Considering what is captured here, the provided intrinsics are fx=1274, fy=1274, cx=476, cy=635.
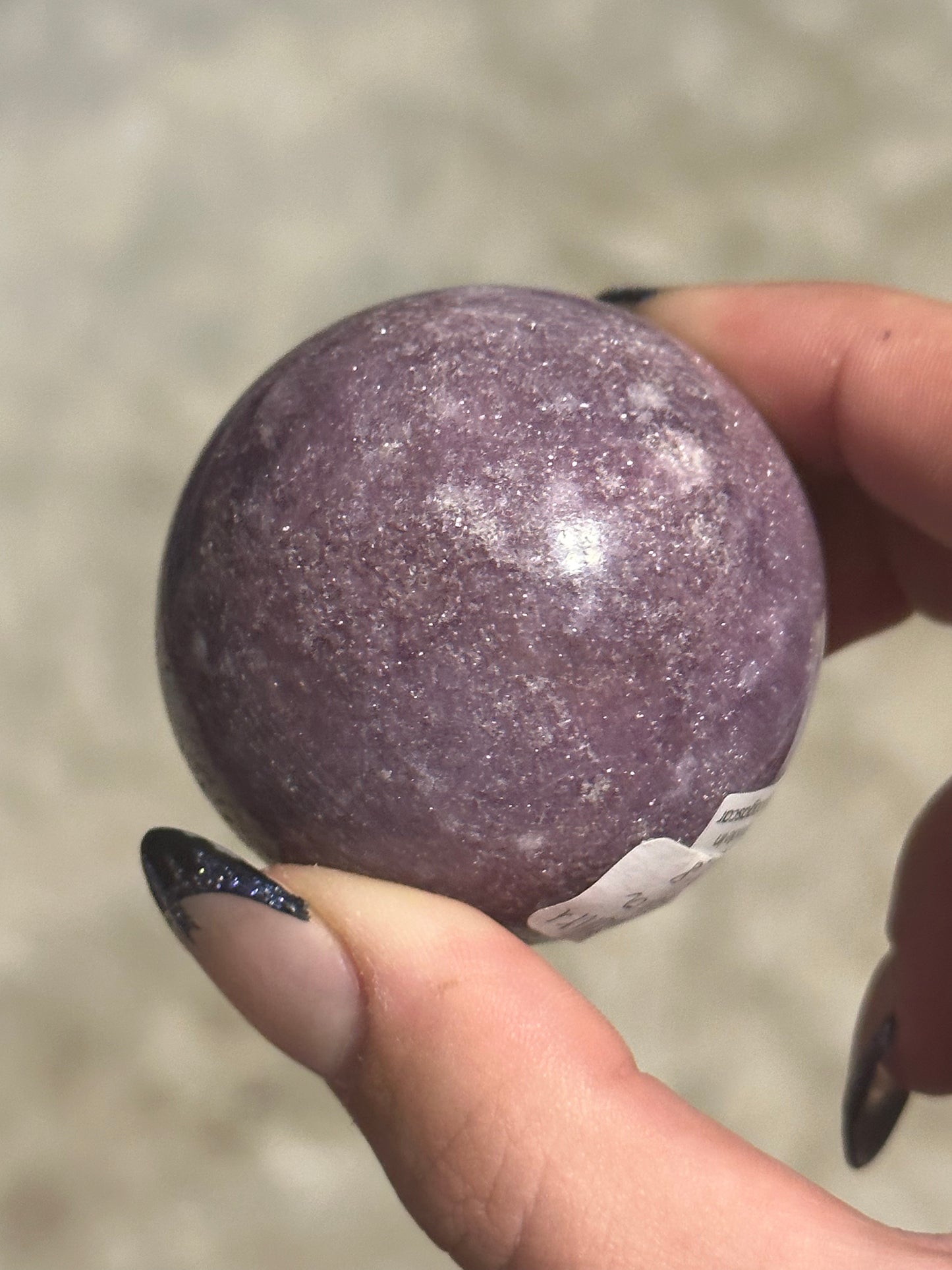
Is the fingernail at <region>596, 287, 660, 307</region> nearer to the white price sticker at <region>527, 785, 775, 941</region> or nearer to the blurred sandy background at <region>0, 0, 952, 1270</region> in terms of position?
the white price sticker at <region>527, 785, 775, 941</region>

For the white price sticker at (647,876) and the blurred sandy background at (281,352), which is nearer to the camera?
the white price sticker at (647,876)

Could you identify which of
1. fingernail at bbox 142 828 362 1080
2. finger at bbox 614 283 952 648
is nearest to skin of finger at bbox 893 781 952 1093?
finger at bbox 614 283 952 648

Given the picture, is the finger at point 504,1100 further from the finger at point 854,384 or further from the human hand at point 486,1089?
the finger at point 854,384

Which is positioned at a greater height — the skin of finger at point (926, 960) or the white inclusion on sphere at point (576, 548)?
the white inclusion on sphere at point (576, 548)

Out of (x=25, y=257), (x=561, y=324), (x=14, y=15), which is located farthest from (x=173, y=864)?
(x=14, y=15)

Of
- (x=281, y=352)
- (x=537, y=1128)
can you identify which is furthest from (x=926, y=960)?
(x=281, y=352)

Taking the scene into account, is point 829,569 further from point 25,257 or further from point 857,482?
point 25,257

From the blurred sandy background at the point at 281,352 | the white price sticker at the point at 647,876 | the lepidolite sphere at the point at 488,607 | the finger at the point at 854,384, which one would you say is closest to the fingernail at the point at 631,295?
the finger at the point at 854,384

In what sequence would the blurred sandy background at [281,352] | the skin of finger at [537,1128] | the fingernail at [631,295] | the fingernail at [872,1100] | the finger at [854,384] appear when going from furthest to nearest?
the blurred sandy background at [281,352] → the fingernail at [872,1100] → the fingernail at [631,295] → the finger at [854,384] → the skin of finger at [537,1128]
